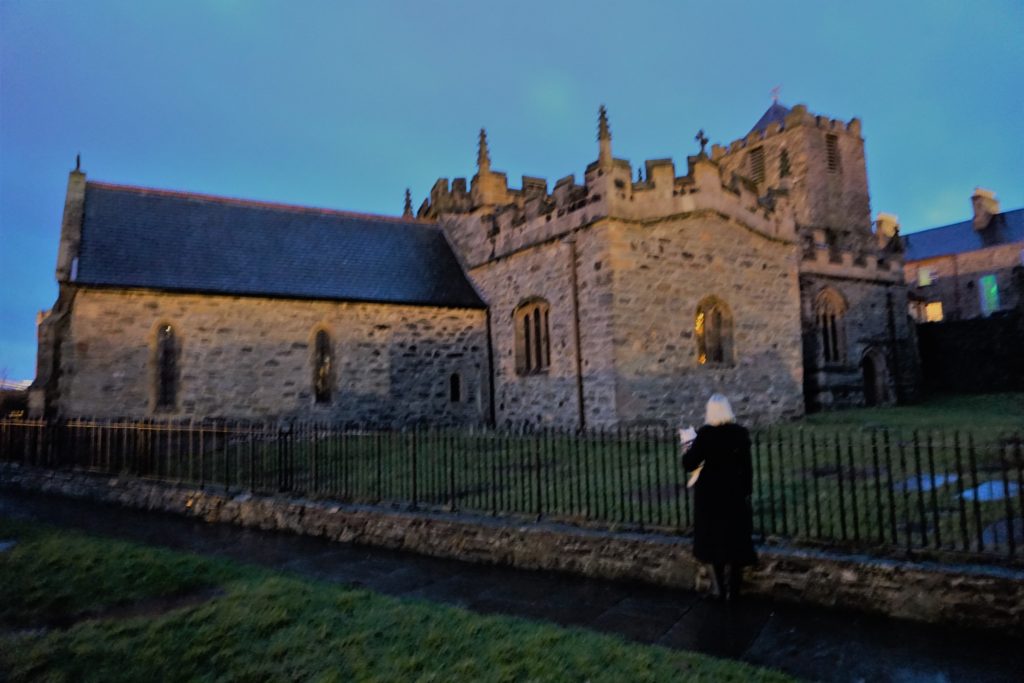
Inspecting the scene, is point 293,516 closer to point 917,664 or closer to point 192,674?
point 192,674

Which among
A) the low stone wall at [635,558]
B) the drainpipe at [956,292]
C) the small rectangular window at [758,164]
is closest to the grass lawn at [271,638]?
the low stone wall at [635,558]

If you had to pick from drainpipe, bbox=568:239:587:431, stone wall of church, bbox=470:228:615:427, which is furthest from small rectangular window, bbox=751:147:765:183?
drainpipe, bbox=568:239:587:431

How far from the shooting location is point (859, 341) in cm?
2391

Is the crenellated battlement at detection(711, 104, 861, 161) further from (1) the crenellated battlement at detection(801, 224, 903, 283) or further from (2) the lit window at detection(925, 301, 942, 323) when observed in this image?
(2) the lit window at detection(925, 301, 942, 323)

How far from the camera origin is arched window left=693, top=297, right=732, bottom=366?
16.9m

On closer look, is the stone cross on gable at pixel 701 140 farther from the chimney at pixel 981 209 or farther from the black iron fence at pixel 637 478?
the chimney at pixel 981 209

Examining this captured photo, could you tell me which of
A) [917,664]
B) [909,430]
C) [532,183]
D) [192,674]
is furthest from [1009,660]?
[532,183]

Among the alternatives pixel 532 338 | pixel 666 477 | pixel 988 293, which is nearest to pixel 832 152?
pixel 988 293

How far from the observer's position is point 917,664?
13.5 ft

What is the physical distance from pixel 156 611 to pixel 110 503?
6973mm

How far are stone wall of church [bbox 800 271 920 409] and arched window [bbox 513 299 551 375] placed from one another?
10.4 metres

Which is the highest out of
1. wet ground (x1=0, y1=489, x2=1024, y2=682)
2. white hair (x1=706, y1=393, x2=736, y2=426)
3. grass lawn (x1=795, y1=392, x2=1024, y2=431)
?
white hair (x1=706, y1=393, x2=736, y2=426)

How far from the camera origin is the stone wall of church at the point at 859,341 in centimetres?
2202

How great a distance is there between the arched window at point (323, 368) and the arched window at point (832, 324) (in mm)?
17375
